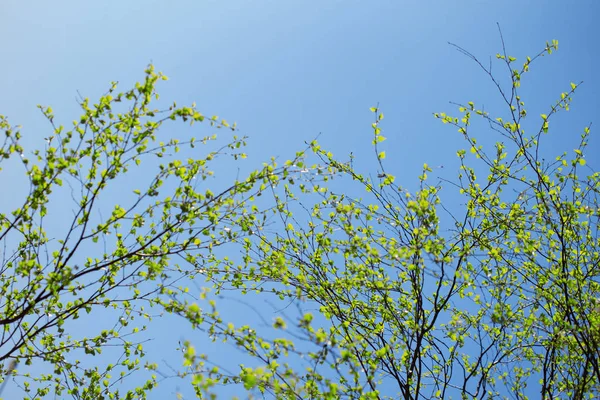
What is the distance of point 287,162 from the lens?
541 cm

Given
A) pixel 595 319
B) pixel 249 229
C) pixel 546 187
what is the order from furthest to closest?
1. pixel 546 187
2. pixel 249 229
3. pixel 595 319

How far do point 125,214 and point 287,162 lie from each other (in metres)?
1.67

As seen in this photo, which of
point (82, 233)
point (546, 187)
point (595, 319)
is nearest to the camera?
point (82, 233)

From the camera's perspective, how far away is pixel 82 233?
4910 mm

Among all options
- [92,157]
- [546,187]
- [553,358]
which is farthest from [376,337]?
[92,157]

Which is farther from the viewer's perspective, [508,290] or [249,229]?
[508,290]

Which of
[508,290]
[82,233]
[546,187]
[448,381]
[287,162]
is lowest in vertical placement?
[448,381]

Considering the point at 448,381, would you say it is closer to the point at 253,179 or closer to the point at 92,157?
the point at 253,179

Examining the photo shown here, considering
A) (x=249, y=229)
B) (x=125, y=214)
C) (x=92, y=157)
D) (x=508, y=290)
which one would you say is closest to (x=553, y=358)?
(x=508, y=290)

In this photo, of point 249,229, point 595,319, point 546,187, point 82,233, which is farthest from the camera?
point 546,187

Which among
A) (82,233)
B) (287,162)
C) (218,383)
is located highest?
(287,162)

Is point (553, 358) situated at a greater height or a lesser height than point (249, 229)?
lesser

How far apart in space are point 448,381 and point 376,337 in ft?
3.56

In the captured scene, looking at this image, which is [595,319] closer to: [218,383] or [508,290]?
[508,290]
